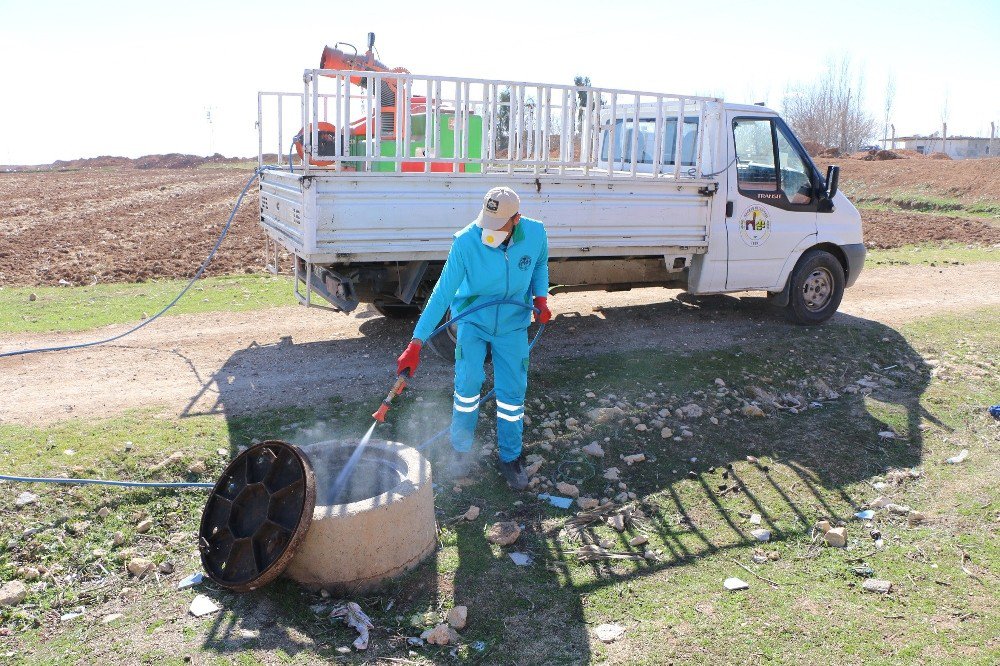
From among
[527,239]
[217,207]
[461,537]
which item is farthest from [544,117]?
[217,207]

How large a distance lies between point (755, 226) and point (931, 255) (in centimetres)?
767

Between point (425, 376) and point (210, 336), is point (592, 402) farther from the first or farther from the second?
point (210, 336)

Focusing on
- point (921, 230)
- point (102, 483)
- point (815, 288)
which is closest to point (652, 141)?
point (815, 288)

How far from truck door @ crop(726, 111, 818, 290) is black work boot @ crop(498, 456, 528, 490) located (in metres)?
4.07

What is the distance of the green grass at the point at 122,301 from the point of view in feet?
28.7

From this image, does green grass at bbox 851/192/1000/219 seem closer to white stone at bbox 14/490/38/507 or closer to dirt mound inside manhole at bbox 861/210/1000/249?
dirt mound inside manhole at bbox 861/210/1000/249

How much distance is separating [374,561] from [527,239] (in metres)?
2.11

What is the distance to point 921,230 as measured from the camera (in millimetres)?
18922

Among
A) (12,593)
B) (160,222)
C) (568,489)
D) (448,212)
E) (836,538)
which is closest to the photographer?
(12,593)

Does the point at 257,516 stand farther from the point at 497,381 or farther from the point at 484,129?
the point at 484,129

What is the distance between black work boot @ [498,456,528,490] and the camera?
5.52m

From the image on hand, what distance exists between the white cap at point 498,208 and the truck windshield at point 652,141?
3.64 metres

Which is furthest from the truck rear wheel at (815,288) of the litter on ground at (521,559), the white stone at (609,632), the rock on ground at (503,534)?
the white stone at (609,632)

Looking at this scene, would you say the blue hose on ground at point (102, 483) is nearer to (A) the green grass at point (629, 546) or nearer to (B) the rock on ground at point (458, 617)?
(A) the green grass at point (629, 546)
